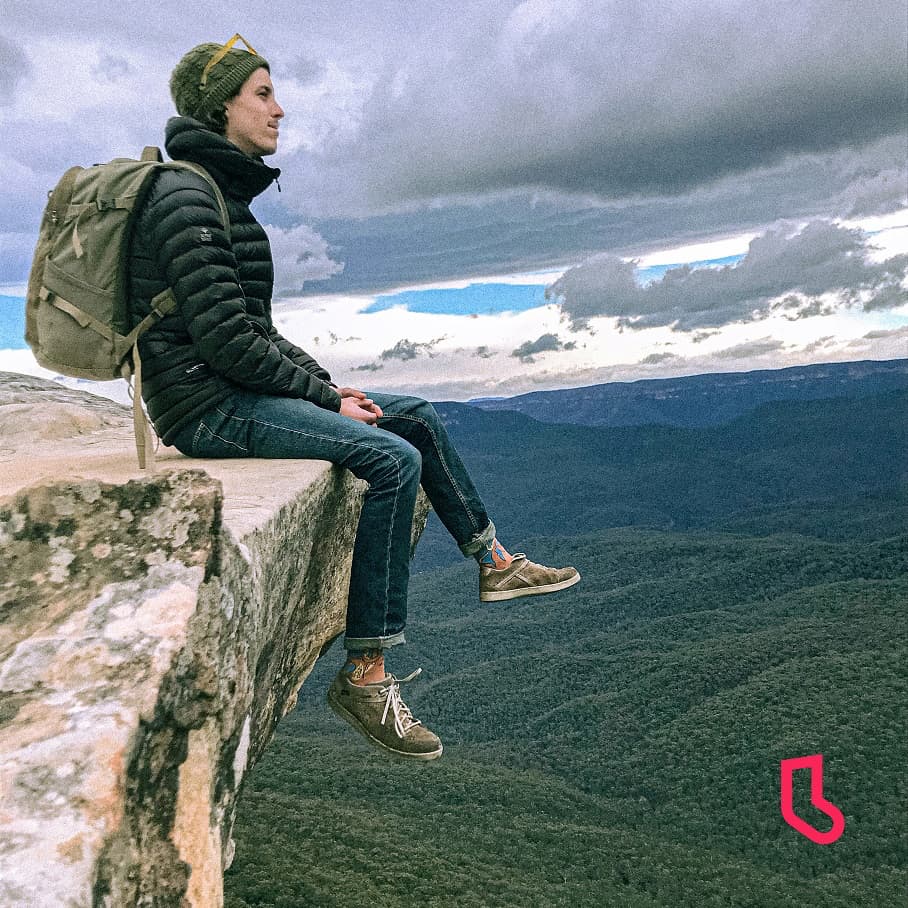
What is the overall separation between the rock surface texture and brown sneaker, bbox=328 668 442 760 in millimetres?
968

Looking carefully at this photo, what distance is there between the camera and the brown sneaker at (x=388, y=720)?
19.7 ft

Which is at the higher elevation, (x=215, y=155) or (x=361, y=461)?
(x=215, y=155)

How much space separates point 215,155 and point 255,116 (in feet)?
1.61

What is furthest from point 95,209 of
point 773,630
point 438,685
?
point 438,685

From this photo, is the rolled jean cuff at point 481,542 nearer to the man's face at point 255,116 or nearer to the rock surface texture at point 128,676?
the rock surface texture at point 128,676

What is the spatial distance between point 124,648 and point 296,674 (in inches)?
147

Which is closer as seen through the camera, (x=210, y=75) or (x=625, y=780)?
(x=210, y=75)

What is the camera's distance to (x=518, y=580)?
7.18 meters

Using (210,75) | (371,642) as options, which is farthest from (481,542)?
(210,75)

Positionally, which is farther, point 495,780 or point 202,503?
point 495,780

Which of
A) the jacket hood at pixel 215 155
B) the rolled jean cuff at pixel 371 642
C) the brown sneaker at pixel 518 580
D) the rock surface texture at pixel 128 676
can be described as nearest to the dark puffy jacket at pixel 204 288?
the jacket hood at pixel 215 155

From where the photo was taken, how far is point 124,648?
362 cm

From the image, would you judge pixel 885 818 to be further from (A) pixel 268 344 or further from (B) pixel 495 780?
(A) pixel 268 344

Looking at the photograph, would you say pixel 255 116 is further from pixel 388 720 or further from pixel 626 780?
pixel 626 780
